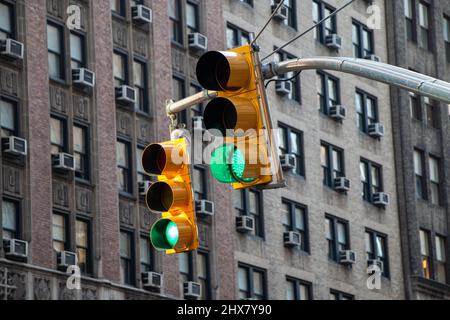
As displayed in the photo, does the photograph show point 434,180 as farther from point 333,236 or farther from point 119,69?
point 119,69

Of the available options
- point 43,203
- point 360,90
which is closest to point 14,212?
point 43,203

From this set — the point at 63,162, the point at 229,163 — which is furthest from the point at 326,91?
the point at 229,163

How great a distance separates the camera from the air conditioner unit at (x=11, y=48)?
41156 mm

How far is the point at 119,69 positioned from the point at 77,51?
2538 millimetres

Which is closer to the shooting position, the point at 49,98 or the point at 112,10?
the point at 49,98

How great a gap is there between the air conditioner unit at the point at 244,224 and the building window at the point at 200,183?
2080mm

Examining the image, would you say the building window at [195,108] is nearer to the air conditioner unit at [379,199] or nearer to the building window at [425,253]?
the air conditioner unit at [379,199]

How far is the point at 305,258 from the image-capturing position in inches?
2231

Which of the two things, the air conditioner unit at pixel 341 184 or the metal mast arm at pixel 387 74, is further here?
the air conditioner unit at pixel 341 184

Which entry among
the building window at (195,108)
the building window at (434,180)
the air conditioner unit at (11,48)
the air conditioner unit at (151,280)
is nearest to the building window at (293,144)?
the building window at (195,108)

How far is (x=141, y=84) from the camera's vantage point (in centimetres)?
4850

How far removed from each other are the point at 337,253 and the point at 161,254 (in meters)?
13.3
